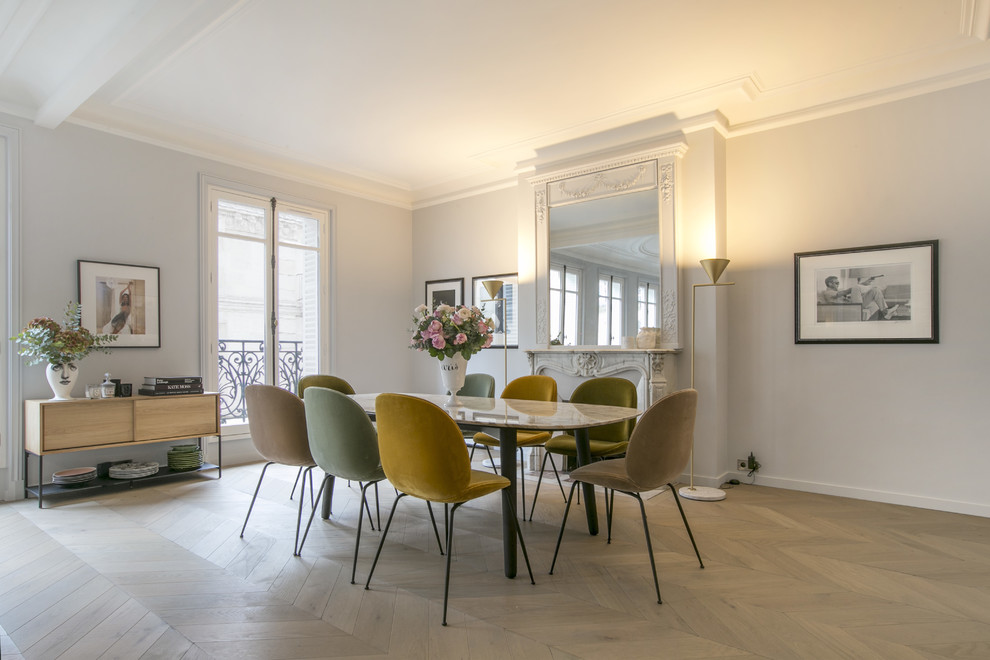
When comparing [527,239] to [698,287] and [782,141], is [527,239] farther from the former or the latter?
[782,141]

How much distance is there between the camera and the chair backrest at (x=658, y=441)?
8.40 feet

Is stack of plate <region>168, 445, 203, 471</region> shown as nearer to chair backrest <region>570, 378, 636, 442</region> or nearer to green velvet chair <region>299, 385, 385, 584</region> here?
green velvet chair <region>299, 385, 385, 584</region>

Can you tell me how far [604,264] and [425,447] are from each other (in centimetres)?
313

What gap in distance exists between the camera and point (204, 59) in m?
3.80

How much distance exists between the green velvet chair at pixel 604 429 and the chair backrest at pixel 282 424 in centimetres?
144

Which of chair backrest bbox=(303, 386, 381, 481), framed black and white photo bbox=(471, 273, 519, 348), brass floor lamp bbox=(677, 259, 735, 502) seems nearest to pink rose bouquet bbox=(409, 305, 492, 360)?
chair backrest bbox=(303, 386, 381, 481)

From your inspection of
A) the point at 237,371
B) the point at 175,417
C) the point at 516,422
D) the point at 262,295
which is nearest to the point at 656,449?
the point at 516,422

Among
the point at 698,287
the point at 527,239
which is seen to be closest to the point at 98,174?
the point at 527,239

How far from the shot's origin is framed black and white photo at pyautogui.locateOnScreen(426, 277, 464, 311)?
256 inches

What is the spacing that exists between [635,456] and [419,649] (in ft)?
3.87

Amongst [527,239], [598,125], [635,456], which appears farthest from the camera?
[527,239]

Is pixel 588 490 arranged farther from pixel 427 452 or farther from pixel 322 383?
pixel 322 383

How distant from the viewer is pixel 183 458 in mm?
4734

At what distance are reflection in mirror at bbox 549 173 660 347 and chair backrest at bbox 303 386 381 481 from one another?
2.78 meters
